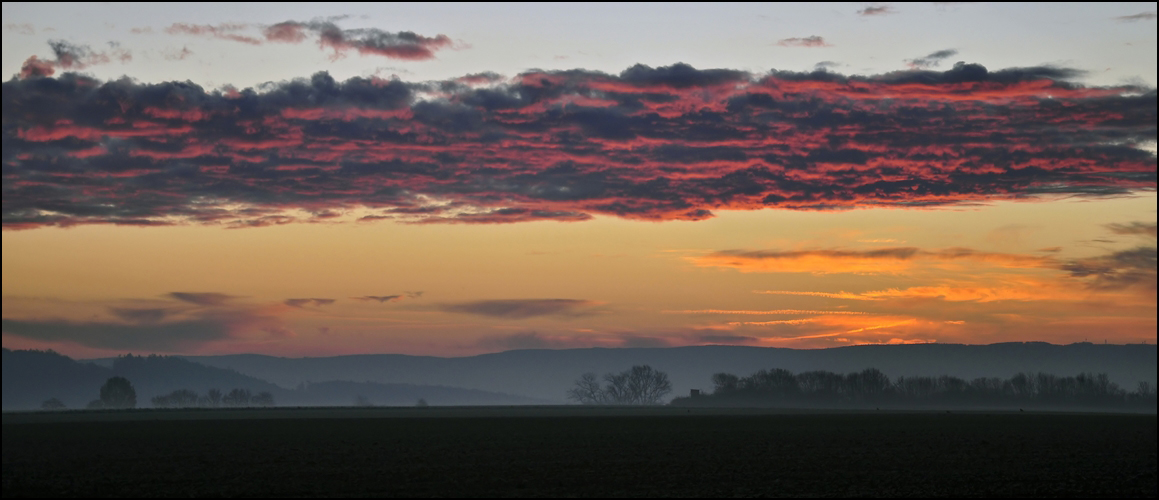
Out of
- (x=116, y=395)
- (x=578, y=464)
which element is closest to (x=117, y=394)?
(x=116, y=395)

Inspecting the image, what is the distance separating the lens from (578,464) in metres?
44.6

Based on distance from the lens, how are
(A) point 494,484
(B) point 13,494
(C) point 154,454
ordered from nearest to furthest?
(B) point 13,494, (A) point 494,484, (C) point 154,454

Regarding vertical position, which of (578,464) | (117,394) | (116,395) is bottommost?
(578,464)

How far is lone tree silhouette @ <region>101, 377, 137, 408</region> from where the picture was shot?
Result: 183250 mm

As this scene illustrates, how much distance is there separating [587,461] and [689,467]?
5159 mm

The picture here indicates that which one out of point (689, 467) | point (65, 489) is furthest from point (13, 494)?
point (689, 467)

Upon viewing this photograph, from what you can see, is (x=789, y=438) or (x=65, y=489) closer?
(x=65, y=489)

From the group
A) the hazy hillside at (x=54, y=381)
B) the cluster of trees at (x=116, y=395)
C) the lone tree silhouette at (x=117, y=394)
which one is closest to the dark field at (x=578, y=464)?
the hazy hillside at (x=54, y=381)

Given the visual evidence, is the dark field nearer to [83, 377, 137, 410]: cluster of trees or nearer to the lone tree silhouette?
[83, 377, 137, 410]: cluster of trees

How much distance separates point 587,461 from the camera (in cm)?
4600

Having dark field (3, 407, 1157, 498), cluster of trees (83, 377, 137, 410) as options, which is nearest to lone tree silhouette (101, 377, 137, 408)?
cluster of trees (83, 377, 137, 410)

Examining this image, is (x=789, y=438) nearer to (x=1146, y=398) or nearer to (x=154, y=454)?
(x=154, y=454)

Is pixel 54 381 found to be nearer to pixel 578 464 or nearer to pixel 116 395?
pixel 116 395

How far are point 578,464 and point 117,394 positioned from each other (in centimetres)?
16774
